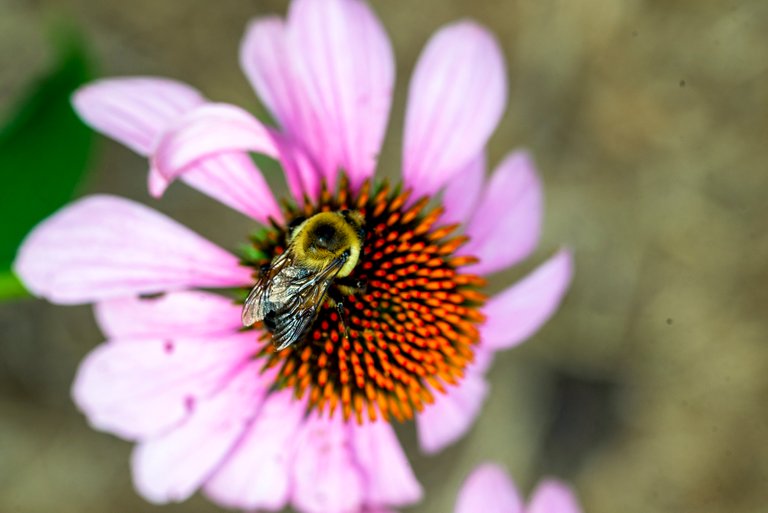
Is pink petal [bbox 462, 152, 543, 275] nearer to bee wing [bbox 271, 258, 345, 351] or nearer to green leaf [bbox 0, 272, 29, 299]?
bee wing [bbox 271, 258, 345, 351]

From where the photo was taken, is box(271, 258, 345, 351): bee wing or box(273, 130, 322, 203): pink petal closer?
box(271, 258, 345, 351): bee wing

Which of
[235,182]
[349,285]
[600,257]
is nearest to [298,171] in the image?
[235,182]

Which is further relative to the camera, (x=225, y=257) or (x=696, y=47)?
(x=696, y=47)

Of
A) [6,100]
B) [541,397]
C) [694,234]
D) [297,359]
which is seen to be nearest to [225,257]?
[297,359]

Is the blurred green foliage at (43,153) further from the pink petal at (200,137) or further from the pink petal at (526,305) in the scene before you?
the pink petal at (526,305)

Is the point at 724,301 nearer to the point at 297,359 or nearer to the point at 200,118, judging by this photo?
the point at 297,359

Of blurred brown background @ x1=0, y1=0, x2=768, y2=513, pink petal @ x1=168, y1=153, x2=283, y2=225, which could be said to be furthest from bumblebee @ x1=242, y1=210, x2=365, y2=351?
→ blurred brown background @ x1=0, y1=0, x2=768, y2=513
